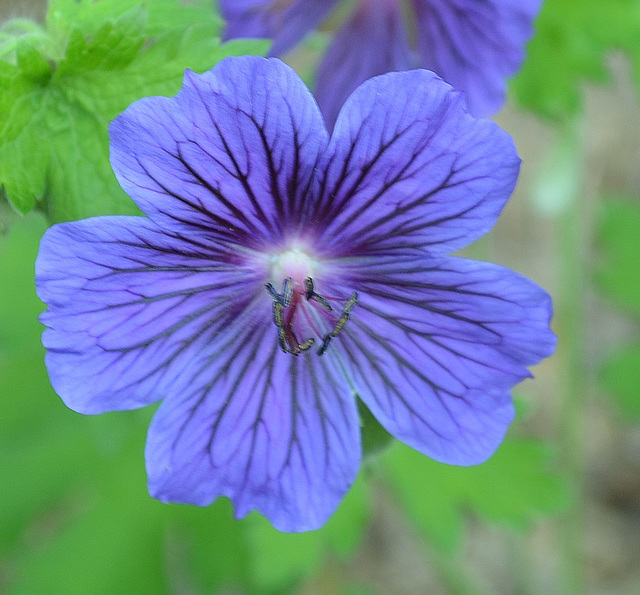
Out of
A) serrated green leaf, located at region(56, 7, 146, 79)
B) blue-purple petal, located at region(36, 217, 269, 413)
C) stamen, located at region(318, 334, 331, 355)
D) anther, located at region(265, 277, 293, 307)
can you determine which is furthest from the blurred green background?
stamen, located at region(318, 334, 331, 355)

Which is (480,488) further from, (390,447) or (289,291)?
(289,291)

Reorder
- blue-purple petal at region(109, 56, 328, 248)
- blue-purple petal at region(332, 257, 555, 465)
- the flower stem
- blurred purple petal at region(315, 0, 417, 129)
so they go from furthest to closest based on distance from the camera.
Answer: the flower stem, blurred purple petal at region(315, 0, 417, 129), blue-purple petal at region(332, 257, 555, 465), blue-purple petal at region(109, 56, 328, 248)

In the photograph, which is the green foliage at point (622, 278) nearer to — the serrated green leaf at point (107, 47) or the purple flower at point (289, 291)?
the purple flower at point (289, 291)

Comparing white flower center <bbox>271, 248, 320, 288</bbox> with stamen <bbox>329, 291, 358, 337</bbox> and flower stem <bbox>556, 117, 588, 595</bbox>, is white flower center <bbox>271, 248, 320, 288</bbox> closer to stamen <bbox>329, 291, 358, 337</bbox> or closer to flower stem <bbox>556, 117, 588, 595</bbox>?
stamen <bbox>329, 291, 358, 337</bbox>

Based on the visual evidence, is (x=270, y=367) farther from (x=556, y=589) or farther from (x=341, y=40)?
(x=556, y=589)

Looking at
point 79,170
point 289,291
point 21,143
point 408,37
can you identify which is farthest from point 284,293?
point 408,37

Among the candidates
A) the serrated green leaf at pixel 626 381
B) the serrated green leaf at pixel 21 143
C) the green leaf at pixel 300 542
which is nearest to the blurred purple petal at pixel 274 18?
the serrated green leaf at pixel 21 143
